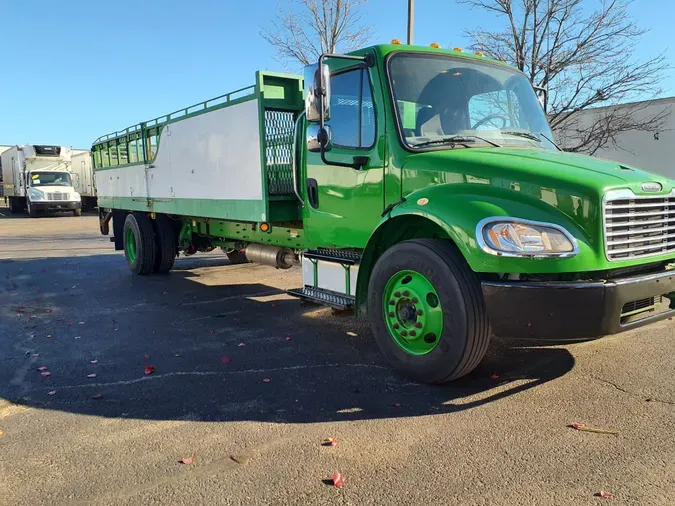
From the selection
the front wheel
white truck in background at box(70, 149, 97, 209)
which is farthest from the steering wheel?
white truck in background at box(70, 149, 97, 209)

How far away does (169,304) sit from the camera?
767cm

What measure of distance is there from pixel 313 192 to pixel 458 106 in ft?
5.35

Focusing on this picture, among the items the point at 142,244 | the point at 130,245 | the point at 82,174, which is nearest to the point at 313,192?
the point at 142,244

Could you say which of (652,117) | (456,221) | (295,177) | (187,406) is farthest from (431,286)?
(652,117)

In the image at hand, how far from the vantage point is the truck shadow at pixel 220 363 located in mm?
3941

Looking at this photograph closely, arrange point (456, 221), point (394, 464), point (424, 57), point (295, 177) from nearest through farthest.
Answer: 1. point (394, 464)
2. point (456, 221)
3. point (424, 57)
4. point (295, 177)

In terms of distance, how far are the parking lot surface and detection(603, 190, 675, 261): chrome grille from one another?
3.06ft

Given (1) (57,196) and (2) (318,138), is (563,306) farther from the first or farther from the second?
(1) (57,196)

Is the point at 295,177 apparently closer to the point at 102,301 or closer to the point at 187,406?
the point at 187,406

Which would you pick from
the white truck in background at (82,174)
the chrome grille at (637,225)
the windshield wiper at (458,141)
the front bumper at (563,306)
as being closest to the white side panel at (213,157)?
the windshield wiper at (458,141)

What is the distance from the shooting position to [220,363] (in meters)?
4.95

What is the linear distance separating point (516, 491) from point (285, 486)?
118cm

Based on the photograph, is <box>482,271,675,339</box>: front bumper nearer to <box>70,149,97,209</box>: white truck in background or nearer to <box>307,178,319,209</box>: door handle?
<box>307,178,319,209</box>: door handle

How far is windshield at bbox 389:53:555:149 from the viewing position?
454 centimetres
